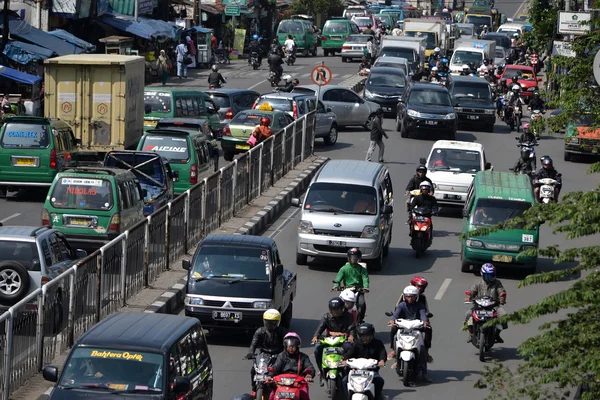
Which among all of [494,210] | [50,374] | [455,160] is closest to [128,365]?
[50,374]

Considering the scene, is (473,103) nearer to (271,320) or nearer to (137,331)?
(271,320)

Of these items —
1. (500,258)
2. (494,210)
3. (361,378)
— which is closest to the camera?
(361,378)

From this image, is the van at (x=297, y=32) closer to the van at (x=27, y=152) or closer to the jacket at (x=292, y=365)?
the van at (x=27, y=152)

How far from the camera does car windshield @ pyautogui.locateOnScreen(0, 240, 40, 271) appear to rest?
17.5 metres

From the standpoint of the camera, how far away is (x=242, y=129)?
3500 cm

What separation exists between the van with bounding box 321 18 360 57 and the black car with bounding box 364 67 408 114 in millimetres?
22747

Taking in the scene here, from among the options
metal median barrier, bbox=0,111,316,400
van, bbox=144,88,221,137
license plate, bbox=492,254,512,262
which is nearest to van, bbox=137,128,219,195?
metal median barrier, bbox=0,111,316,400

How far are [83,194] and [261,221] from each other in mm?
6467

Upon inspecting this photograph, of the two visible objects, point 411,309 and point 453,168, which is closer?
point 411,309

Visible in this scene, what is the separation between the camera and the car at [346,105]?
42.1 meters

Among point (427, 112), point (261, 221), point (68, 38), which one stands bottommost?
point (261, 221)

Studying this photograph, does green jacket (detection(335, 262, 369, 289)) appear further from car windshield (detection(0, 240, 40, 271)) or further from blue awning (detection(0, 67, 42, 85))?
blue awning (detection(0, 67, 42, 85))

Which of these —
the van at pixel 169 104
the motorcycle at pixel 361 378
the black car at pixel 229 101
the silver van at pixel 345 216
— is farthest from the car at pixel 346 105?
the motorcycle at pixel 361 378

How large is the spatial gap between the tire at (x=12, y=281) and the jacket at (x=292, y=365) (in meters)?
4.63
